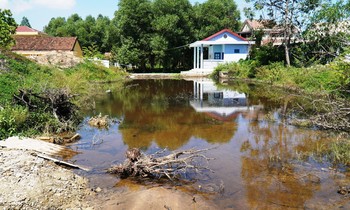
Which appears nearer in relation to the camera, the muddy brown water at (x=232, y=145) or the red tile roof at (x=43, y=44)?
the muddy brown water at (x=232, y=145)

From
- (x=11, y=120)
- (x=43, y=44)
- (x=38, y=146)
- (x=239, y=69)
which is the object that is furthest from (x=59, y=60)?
(x=38, y=146)

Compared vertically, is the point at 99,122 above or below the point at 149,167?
above

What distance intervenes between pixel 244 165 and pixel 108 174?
11.3ft

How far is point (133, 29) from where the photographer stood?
4353cm

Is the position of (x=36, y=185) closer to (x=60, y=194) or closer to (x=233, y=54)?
(x=60, y=194)

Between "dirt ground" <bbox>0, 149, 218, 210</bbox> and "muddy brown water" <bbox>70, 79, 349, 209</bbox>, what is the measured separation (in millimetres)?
509

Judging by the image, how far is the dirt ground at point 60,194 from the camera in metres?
6.13

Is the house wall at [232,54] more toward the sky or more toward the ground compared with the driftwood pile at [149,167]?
more toward the sky

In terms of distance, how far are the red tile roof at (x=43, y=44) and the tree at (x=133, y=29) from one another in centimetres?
628

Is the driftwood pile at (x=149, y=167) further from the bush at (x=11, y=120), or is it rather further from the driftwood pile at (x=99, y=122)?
the driftwood pile at (x=99, y=122)

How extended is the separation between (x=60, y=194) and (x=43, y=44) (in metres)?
38.3

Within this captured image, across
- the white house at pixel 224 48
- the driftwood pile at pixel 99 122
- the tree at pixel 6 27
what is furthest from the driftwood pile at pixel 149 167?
the white house at pixel 224 48

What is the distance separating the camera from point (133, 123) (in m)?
13.9

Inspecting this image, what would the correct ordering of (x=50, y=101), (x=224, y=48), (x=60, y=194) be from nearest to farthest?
(x=60, y=194)
(x=50, y=101)
(x=224, y=48)
